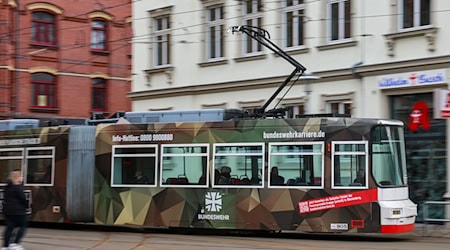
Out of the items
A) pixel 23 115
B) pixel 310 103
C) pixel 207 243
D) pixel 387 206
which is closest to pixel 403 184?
pixel 387 206

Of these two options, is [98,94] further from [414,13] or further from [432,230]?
[432,230]

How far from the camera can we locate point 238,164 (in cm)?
1700

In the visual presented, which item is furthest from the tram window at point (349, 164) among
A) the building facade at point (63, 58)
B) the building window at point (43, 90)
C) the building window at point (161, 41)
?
the building window at point (43, 90)

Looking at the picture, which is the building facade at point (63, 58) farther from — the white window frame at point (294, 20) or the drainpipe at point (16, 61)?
the white window frame at point (294, 20)

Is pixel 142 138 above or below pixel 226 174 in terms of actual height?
above

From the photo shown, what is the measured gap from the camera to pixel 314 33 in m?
22.8

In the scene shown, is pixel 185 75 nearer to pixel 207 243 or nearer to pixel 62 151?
pixel 62 151

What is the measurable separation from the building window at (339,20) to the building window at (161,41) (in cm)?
742

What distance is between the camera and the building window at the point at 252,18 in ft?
81.2

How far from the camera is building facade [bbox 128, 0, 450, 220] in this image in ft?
65.3

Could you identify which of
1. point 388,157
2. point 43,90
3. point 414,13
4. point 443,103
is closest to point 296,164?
point 388,157

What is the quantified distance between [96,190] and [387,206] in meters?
7.41

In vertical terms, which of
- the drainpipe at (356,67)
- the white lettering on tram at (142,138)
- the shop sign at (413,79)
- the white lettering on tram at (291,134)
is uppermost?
the drainpipe at (356,67)

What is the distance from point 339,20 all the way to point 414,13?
2677 millimetres
